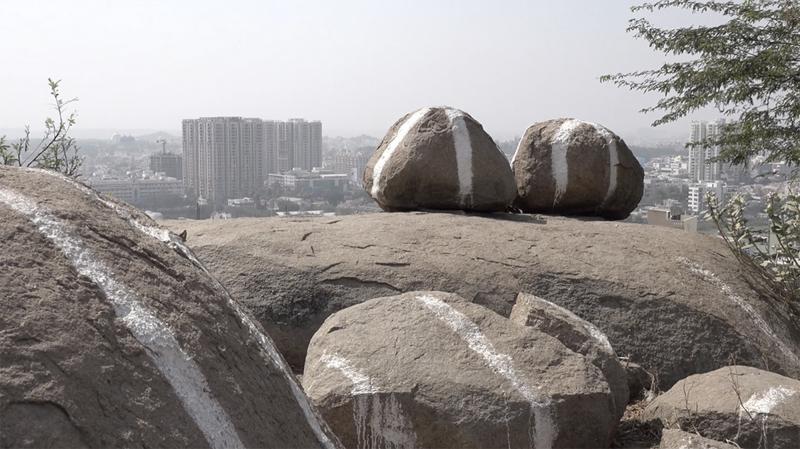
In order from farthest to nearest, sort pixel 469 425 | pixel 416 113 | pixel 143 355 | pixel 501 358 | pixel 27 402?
pixel 416 113
pixel 501 358
pixel 469 425
pixel 143 355
pixel 27 402

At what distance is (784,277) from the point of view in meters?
6.46

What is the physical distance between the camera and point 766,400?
446 centimetres

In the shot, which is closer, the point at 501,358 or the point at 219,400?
the point at 219,400

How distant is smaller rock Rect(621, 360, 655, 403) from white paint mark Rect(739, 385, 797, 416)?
91cm

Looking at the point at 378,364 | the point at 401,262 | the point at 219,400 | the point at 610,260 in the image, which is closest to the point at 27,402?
the point at 219,400

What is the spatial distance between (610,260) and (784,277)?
1213 millimetres

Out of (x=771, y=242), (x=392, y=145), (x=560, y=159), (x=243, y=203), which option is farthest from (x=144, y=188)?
(x=771, y=242)

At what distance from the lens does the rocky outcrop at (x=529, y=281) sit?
6.03m

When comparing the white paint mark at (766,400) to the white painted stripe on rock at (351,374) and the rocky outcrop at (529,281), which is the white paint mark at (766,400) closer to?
the rocky outcrop at (529,281)

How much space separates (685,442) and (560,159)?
12.7 ft

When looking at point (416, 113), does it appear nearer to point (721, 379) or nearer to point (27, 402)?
point (721, 379)

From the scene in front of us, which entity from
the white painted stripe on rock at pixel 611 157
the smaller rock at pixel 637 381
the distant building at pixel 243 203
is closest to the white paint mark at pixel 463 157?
the white painted stripe on rock at pixel 611 157

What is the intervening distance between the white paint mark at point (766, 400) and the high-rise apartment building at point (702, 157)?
6.54 metres

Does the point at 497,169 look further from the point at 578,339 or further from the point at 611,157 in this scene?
the point at 578,339
